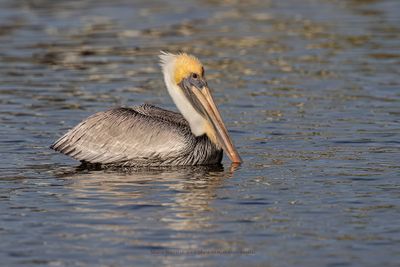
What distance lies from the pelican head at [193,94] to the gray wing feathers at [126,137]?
0.42 feet

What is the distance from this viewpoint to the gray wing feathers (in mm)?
9445

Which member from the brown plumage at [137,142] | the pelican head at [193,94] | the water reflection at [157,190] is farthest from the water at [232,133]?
the pelican head at [193,94]

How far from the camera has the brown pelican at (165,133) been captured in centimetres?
945

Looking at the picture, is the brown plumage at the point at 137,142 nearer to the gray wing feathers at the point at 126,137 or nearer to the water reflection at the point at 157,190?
the gray wing feathers at the point at 126,137

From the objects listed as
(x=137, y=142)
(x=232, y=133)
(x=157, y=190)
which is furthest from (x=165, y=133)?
(x=232, y=133)

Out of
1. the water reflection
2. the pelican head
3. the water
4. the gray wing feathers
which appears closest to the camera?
the water

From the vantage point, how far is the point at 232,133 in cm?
1072

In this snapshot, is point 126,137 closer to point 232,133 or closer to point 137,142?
point 137,142

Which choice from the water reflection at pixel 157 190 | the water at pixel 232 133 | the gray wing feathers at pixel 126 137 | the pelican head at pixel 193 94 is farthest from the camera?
the pelican head at pixel 193 94

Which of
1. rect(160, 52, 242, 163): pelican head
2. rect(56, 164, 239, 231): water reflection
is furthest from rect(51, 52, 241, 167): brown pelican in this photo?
rect(56, 164, 239, 231): water reflection

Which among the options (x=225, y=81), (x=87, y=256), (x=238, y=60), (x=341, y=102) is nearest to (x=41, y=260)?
(x=87, y=256)

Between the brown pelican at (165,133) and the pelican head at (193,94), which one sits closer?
the brown pelican at (165,133)

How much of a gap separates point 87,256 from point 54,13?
13.0m

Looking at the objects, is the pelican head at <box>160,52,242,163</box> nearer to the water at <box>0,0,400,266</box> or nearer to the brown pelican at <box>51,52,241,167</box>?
the brown pelican at <box>51,52,241,167</box>
